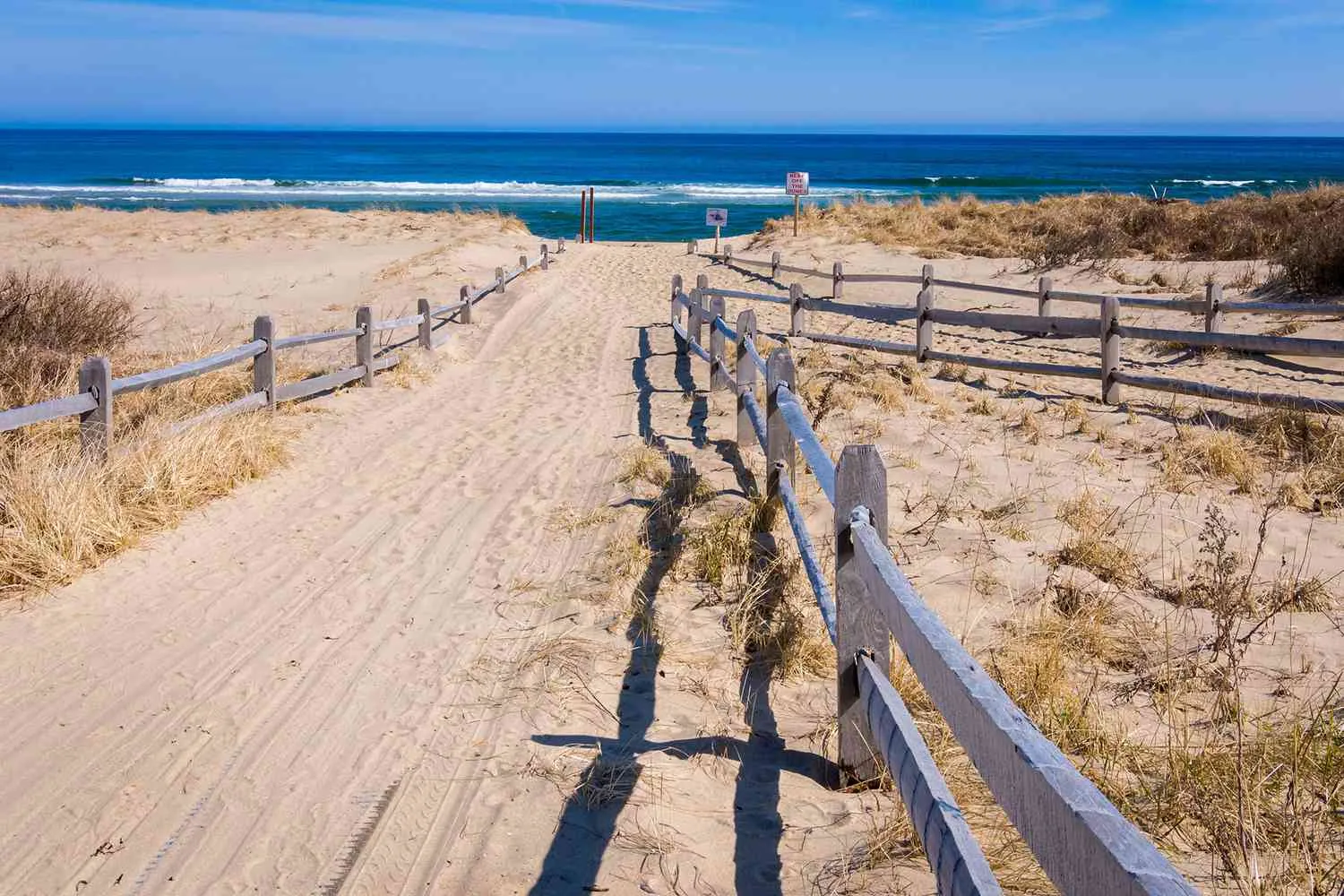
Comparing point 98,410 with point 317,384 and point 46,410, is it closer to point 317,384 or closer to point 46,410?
point 46,410

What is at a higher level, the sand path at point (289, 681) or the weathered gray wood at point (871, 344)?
the weathered gray wood at point (871, 344)

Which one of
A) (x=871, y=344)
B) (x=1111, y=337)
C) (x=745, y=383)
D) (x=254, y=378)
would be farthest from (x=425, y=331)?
(x=1111, y=337)

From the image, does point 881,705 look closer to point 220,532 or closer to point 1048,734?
point 1048,734

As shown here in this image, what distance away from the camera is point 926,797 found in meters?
2.43

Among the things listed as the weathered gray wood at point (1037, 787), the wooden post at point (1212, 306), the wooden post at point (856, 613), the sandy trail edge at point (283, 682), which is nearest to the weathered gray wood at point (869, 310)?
the wooden post at point (1212, 306)

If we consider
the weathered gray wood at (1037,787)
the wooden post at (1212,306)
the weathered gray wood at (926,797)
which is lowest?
the weathered gray wood at (926,797)

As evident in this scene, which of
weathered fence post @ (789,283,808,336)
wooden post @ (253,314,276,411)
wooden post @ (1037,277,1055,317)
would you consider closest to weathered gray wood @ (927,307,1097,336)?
weathered fence post @ (789,283,808,336)

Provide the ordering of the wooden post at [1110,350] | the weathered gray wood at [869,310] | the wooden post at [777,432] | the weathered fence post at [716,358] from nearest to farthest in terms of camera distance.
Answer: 1. the wooden post at [777,432]
2. the wooden post at [1110,350]
3. the weathered fence post at [716,358]
4. the weathered gray wood at [869,310]

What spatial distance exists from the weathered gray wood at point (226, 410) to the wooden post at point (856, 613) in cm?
560

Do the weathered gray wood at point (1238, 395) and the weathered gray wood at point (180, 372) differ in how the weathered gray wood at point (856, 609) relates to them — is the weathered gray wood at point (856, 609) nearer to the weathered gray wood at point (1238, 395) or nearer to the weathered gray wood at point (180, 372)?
the weathered gray wood at point (180, 372)

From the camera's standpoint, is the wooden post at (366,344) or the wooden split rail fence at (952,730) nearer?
the wooden split rail fence at (952,730)

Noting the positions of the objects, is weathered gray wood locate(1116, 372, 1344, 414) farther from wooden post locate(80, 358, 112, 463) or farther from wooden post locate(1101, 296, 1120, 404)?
wooden post locate(80, 358, 112, 463)

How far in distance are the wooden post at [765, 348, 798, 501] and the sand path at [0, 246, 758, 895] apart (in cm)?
116

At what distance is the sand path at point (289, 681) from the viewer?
3.31 m
